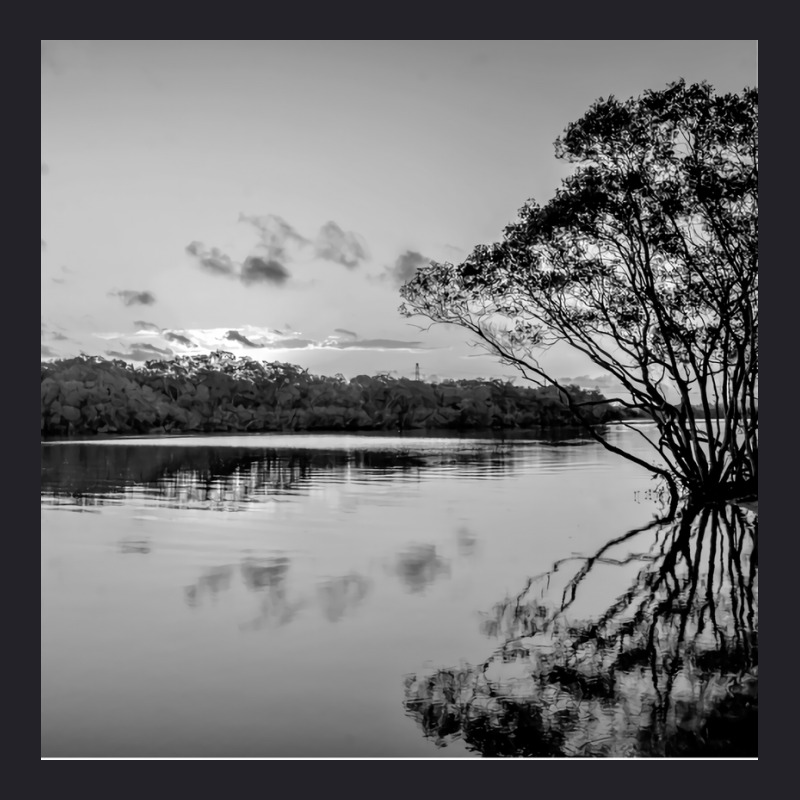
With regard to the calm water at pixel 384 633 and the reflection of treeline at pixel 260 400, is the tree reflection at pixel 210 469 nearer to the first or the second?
the reflection of treeline at pixel 260 400

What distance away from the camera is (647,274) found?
1178 cm

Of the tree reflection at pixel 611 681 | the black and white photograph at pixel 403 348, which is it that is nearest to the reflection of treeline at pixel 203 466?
the black and white photograph at pixel 403 348

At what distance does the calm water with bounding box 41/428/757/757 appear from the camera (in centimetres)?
466

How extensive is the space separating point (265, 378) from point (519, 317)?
454 centimetres

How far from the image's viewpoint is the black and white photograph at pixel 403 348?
4.96 meters

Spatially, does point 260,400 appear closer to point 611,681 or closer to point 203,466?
point 203,466

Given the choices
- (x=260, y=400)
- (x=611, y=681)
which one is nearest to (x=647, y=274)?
(x=611, y=681)

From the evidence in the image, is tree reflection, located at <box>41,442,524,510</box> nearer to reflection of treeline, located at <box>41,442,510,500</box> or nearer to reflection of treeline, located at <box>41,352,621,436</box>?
reflection of treeline, located at <box>41,442,510,500</box>

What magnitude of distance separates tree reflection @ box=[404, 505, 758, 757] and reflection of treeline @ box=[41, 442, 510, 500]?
1036cm

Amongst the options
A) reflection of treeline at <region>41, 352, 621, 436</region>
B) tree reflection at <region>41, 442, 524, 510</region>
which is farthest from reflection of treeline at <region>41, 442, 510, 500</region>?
reflection of treeline at <region>41, 352, 621, 436</region>

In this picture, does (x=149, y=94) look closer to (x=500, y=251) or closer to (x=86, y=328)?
(x=86, y=328)

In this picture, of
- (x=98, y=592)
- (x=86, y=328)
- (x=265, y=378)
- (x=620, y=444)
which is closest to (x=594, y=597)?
(x=98, y=592)

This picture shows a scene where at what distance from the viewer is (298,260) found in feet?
30.5

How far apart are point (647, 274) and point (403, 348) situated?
3.94 metres
